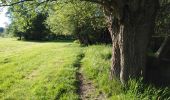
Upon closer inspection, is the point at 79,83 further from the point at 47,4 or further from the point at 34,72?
the point at 34,72

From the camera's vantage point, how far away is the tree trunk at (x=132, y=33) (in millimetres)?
9883

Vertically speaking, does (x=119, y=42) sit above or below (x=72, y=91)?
above

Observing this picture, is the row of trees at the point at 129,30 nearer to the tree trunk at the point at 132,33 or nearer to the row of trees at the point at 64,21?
the tree trunk at the point at 132,33

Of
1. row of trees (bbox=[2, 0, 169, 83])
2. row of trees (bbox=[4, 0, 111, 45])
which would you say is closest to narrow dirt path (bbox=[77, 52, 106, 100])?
row of trees (bbox=[2, 0, 169, 83])

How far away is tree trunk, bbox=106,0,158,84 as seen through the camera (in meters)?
9.88

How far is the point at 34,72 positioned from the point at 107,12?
6.08 metres

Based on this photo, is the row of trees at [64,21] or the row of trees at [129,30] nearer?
the row of trees at [129,30]

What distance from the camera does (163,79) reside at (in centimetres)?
1387

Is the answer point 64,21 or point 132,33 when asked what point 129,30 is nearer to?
point 132,33

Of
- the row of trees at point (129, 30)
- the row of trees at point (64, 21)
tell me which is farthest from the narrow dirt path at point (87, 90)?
the row of trees at point (64, 21)

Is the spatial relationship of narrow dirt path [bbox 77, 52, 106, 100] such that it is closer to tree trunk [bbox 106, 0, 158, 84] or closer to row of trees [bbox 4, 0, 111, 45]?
tree trunk [bbox 106, 0, 158, 84]

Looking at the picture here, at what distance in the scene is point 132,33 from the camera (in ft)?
33.1

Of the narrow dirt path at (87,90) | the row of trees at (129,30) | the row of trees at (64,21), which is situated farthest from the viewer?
the row of trees at (64,21)

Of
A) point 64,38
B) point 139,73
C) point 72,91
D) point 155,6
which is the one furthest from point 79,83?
point 64,38
